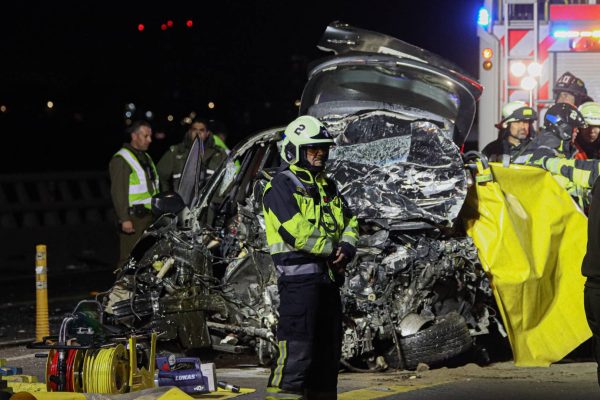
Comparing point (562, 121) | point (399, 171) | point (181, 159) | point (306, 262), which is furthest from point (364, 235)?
point (181, 159)

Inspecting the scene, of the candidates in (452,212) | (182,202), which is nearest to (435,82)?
(452,212)

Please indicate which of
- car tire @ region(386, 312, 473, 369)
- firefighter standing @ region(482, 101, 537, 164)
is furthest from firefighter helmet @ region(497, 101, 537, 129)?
car tire @ region(386, 312, 473, 369)

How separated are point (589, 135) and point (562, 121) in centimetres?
121

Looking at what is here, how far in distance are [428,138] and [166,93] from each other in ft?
108

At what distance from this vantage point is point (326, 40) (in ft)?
30.7

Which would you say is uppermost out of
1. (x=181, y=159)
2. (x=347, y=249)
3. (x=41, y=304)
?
(x=181, y=159)

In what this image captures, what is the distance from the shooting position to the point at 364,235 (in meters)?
8.29

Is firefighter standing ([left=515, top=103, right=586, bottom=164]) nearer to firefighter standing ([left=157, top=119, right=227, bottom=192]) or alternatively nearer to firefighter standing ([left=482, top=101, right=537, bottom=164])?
firefighter standing ([left=482, top=101, right=537, bottom=164])

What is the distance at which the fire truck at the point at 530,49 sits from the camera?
39.9 feet

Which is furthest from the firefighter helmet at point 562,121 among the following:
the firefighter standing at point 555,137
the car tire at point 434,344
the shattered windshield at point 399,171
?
the car tire at point 434,344

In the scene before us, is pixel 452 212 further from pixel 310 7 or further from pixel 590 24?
pixel 310 7

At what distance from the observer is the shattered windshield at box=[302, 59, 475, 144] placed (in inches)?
355

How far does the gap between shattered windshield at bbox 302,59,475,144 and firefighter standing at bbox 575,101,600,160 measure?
192 centimetres

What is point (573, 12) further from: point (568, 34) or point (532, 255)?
point (532, 255)
